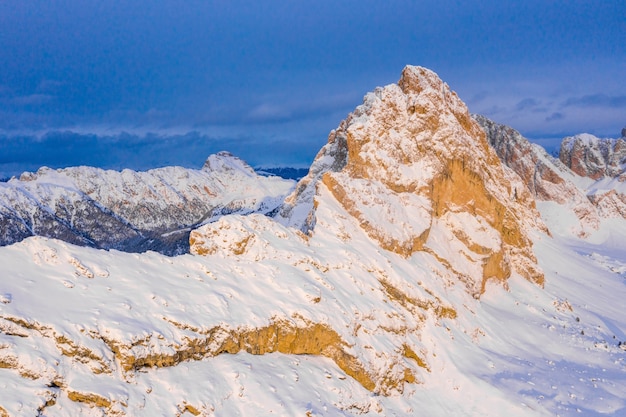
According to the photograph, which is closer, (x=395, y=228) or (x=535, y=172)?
(x=395, y=228)

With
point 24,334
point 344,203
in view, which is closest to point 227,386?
point 24,334

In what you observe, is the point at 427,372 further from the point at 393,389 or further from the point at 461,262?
the point at 461,262

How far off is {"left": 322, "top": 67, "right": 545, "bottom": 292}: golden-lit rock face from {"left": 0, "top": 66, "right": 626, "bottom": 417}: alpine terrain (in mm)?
246

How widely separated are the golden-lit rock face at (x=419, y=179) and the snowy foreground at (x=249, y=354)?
4.24m

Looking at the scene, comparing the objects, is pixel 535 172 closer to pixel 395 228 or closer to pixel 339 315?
pixel 395 228

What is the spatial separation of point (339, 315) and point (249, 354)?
7.30 meters

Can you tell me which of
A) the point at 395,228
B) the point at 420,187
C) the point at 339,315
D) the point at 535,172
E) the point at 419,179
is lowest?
the point at 339,315

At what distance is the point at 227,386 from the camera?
28484mm

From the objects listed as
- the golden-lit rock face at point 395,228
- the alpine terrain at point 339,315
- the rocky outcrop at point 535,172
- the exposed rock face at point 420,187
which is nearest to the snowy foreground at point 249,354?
the alpine terrain at point 339,315

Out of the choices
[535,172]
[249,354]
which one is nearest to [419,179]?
[249,354]

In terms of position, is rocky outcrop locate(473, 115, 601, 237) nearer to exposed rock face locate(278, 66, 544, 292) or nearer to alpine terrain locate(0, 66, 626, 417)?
exposed rock face locate(278, 66, 544, 292)

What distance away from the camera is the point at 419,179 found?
6138 centimetres

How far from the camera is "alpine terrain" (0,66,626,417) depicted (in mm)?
26047

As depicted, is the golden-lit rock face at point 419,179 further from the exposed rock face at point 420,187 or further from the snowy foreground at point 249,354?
the snowy foreground at point 249,354
